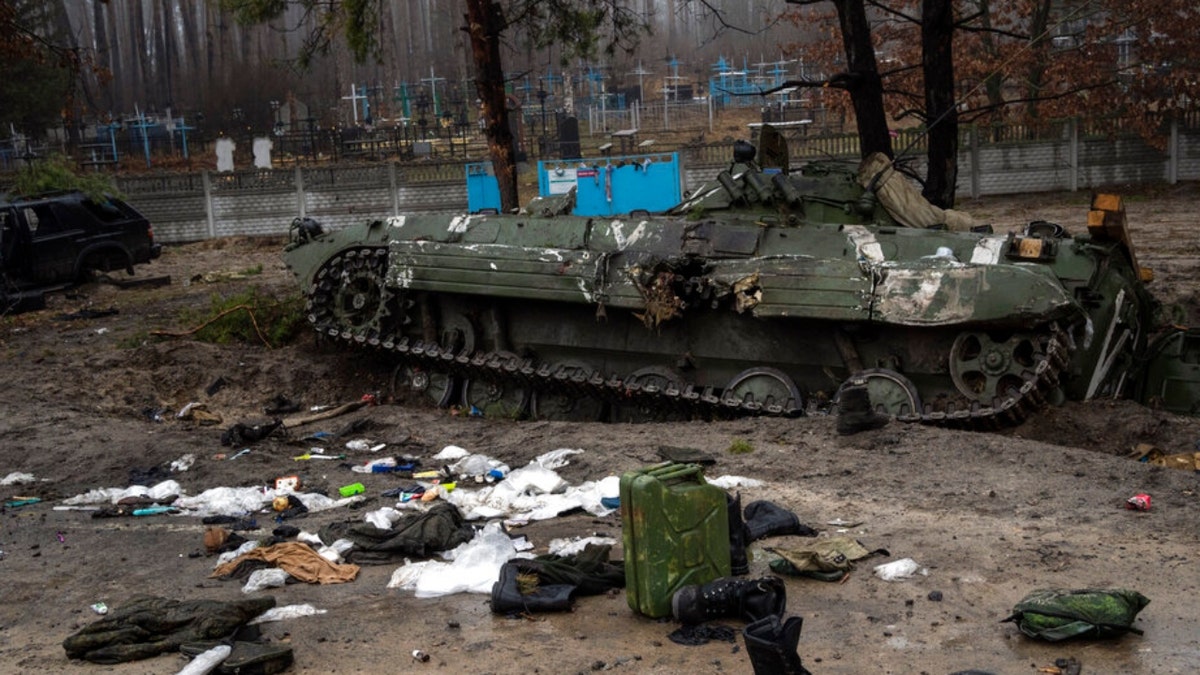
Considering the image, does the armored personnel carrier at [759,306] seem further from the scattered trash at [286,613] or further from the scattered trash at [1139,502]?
the scattered trash at [286,613]

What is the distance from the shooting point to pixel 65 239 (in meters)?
20.9

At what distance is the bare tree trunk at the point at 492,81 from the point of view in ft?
57.6

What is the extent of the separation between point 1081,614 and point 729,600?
5.42ft

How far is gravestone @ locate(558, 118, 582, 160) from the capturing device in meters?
34.4

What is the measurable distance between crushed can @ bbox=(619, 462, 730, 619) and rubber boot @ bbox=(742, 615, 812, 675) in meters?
1.19

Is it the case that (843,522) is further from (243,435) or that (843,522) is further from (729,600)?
(243,435)

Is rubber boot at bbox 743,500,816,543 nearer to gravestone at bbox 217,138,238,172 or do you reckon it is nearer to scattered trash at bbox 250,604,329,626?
scattered trash at bbox 250,604,329,626

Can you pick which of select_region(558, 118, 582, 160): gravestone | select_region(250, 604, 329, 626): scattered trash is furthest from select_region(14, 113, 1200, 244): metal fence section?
select_region(250, 604, 329, 626): scattered trash

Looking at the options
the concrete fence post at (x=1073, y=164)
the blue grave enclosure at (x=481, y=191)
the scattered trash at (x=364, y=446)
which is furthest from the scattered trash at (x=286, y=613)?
the concrete fence post at (x=1073, y=164)

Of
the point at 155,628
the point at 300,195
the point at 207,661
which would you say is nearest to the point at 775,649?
the point at 207,661

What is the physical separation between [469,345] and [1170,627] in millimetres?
8831

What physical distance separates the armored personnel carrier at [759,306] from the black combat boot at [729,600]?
183 inches

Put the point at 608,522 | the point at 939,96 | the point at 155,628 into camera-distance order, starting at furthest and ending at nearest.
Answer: the point at 939,96 < the point at 608,522 < the point at 155,628

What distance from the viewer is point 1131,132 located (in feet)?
96.1
